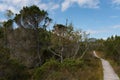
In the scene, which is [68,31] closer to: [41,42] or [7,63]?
[41,42]

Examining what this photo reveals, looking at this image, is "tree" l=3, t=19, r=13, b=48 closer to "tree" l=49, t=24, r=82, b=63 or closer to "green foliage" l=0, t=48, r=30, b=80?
"tree" l=49, t=24, r=82, b=63

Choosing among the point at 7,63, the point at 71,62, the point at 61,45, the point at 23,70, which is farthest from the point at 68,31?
the point at 7,63

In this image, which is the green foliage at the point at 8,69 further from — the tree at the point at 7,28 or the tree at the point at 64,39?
the tree at the point at 7,28

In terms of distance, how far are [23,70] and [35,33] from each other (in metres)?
8.93

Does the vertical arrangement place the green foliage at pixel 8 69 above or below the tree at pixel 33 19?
below

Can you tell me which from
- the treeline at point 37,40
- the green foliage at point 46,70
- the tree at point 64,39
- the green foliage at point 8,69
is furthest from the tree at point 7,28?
the green foliage at point 46,70

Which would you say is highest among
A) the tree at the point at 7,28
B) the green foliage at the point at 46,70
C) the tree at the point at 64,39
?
the tree at the point at 7,28

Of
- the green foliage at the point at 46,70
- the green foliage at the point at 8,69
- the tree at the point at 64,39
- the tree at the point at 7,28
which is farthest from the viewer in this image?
the tree at the point at 7,28

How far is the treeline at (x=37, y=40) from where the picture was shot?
3695 centimetres

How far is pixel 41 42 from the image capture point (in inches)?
1658

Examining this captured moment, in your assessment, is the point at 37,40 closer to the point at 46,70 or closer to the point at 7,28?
the point at 7,28

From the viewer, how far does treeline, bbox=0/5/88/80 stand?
3695cm

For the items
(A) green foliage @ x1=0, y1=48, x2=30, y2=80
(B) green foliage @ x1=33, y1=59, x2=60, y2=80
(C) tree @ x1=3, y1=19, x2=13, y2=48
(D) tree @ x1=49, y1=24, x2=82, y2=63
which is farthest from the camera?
(C) tree @ x1=3, y1=19, x2=13, y2=48

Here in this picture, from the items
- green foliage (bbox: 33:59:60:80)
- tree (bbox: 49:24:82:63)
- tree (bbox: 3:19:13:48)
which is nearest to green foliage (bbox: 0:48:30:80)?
green foliage (bbox: 33:59:60:80)
